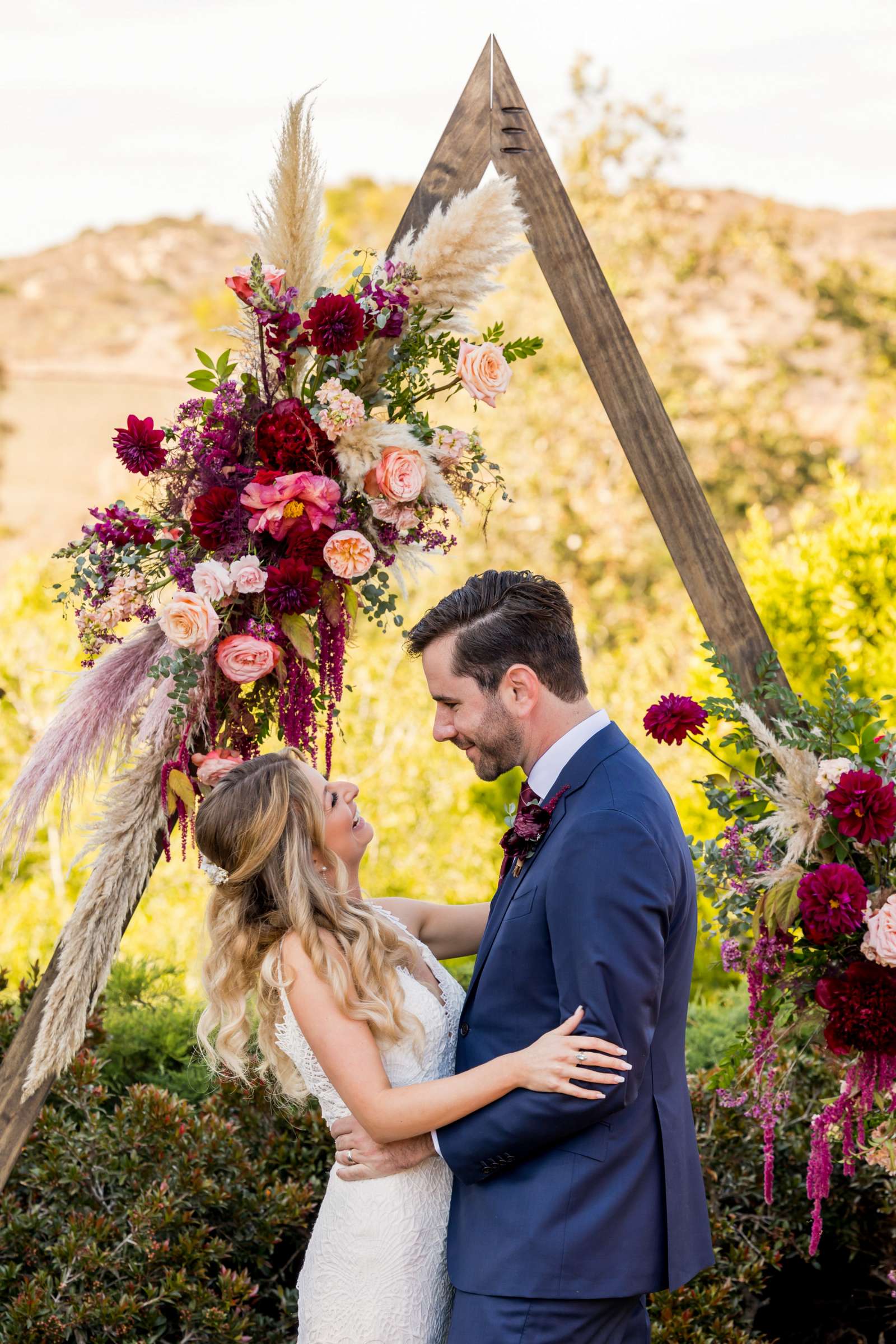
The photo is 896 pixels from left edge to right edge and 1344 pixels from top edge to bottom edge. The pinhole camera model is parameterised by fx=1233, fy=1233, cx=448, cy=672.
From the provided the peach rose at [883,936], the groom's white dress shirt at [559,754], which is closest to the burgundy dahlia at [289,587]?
the groom's white dress shirt at [559,754]

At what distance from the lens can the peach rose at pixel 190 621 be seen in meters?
2.34

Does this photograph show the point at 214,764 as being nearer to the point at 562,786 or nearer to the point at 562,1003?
the point at 562,786

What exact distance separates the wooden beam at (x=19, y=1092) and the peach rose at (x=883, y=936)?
1.45 meters

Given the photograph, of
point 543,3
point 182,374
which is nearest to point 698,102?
point 543,3

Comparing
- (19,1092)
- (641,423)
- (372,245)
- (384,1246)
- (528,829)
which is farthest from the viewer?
(372,245)

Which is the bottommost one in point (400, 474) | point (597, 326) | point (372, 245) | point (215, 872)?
point (215, 872)

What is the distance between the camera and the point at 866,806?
2432 millimetres

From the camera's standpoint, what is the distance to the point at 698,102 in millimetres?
28891

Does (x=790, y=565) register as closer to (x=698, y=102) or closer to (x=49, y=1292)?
(x=49, y=1292)

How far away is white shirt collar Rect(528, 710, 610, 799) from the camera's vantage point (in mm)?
2193

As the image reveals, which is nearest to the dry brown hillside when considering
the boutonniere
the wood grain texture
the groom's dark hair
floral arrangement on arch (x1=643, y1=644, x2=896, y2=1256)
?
the wood grain texture

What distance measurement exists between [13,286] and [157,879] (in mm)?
28373

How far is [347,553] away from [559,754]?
2.04 ft

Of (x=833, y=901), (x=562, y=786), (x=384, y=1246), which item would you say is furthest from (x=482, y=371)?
(x=384, y=1246)
